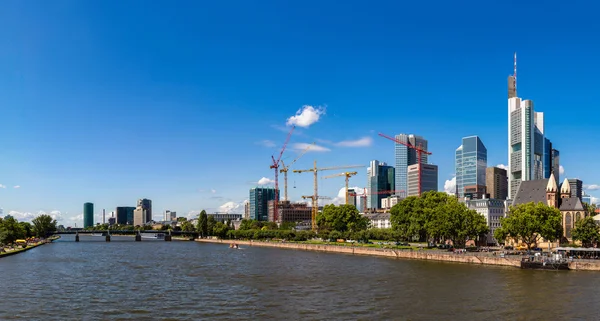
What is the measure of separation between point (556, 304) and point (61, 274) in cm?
7500

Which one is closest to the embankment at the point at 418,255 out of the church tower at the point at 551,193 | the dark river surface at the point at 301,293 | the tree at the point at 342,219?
the dark river surface at the point at 301,293

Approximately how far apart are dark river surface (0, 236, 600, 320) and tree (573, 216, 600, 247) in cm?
4310

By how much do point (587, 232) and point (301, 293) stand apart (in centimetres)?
8805

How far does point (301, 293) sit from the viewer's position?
65375 mm

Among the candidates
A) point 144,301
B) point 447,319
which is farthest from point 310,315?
point 144,301

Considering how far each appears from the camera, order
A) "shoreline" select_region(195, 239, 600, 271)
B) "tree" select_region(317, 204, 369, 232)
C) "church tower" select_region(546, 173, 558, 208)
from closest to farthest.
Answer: "shoreline" select_region(195, 239, 600, 271) → "church tower" select_region(546, 173, 558, 208) → "tree" select_region(317, 204, 369, 232)

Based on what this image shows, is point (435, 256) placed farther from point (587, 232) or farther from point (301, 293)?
point (301, 293)

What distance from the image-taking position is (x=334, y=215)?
190 metres

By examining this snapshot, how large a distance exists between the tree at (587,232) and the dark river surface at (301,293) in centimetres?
4310

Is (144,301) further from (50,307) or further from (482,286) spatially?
(482,286)

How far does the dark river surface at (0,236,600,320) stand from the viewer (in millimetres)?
52594

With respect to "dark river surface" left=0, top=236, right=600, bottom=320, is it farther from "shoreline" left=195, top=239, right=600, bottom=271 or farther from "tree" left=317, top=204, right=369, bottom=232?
"tree" left=317, top=204, right=369, bottom=232

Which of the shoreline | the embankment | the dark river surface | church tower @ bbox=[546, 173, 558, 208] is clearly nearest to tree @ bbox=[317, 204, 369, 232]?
the embankment

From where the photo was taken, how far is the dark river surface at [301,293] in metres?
52.6
